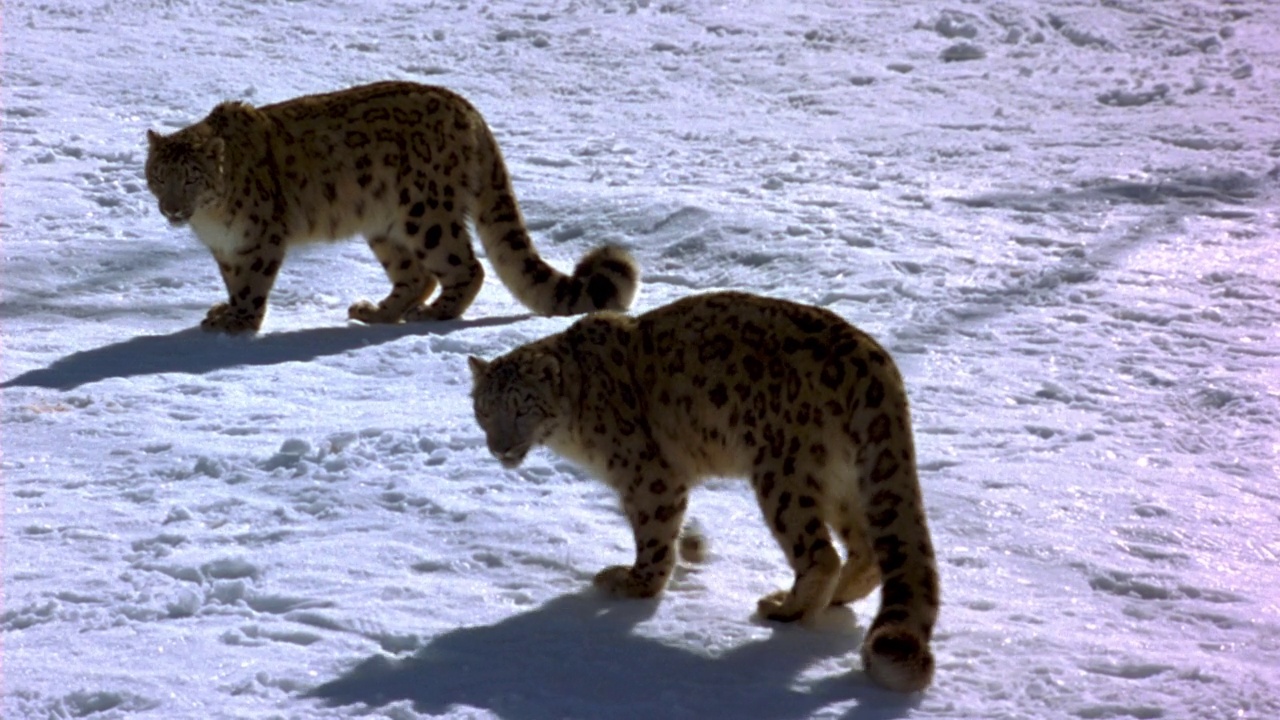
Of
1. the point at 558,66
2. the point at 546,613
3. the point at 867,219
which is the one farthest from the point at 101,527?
the point at 558,66

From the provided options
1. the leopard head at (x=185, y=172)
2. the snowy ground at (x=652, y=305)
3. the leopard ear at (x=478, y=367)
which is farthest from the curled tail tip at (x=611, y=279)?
the leopard ear at (x=478, y=367)

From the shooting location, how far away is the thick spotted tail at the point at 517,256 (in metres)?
9.20

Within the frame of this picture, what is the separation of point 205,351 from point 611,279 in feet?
6.60

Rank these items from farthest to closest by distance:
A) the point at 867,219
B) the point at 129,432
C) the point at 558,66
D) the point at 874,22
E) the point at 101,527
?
the point at 874,22 < the point at 558,66 < the point at 867,219 < the point at 129,432 < the point at 101,527

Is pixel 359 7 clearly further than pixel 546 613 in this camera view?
Yes

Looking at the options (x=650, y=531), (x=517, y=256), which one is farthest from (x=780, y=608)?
(x=517, y=256)

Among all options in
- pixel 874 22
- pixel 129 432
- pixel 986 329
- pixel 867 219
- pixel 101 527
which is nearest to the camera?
pixel 101 527

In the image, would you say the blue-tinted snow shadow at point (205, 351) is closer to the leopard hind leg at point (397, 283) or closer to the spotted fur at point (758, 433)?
the leopard hind leg at point (397, 283)

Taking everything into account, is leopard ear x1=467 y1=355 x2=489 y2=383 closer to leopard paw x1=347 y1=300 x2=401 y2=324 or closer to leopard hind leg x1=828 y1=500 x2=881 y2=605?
leopard hind leg x1=828 y1=500 x2=881 y2=605

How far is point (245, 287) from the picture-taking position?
8961 millimetres

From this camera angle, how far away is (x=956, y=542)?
6.39 metres

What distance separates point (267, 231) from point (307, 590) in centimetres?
363

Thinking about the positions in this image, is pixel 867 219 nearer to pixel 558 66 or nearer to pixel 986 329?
pixel 986 329

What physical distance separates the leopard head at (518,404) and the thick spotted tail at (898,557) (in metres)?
1.11
